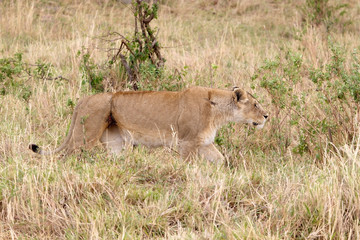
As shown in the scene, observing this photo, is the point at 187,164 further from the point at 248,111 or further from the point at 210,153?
the point at 248,111

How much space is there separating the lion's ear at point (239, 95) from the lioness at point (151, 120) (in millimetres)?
189

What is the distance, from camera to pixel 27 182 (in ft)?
13.0

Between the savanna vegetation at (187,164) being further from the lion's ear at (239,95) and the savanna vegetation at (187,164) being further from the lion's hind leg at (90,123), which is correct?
the lion's ear at (239,95)

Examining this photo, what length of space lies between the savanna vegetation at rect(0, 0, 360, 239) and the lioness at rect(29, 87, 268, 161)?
0.47ft

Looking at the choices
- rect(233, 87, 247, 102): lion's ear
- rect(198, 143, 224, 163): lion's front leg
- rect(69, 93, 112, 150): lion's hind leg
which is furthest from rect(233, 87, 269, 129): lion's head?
rect(69, 93, 112, 150): lion's hind leg

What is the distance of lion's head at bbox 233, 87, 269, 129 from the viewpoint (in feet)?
17.5

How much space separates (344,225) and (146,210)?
1.26 meters

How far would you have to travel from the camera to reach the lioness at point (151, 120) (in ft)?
16.3

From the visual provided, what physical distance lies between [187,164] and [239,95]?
37.8 inches

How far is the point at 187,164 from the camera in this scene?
187 inches

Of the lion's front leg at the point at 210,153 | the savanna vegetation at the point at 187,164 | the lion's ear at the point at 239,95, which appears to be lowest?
the lion's front leg at the point at 210,153

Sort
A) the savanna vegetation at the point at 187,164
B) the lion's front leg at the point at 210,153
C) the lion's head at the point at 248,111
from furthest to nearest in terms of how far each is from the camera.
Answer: the lion's head at the point at 248,111, the lion's front leg at the point at 210,153, the savanna vegetation at the point at 187,164

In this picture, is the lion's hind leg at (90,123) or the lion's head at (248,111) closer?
the lion's hind leg at (90,123)

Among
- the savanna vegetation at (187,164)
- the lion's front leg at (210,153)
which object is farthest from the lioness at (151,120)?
the savanna vegetation at (187,164)
